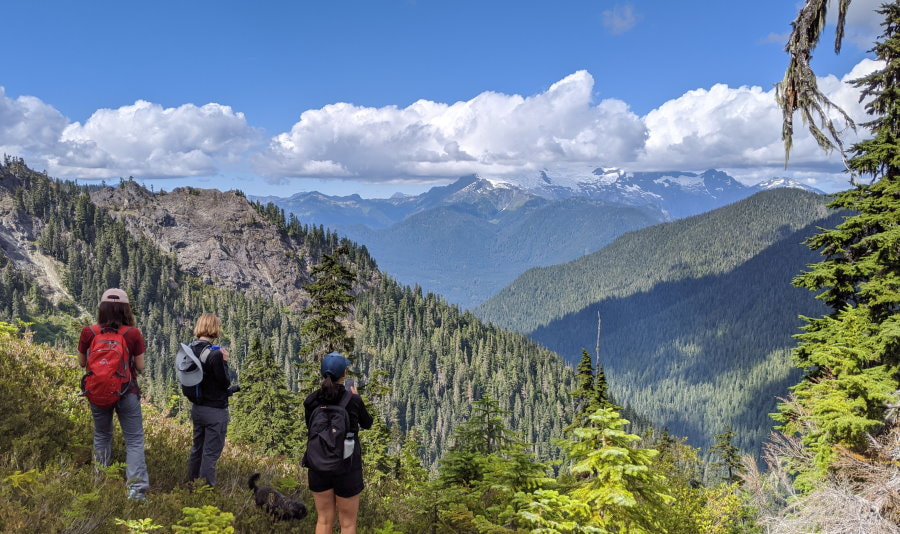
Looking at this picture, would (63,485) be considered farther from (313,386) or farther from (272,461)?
(313,386)

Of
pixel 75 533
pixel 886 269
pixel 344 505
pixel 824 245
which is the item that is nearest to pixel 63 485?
pixel 75 533

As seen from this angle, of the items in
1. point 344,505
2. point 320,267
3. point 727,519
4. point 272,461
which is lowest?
point 727,519

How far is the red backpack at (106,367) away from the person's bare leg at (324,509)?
3.39 metres

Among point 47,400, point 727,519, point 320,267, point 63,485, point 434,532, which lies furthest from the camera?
point 727,519

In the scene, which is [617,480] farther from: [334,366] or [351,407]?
[334,366]

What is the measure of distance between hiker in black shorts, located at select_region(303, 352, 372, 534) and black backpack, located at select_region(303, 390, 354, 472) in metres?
0.06

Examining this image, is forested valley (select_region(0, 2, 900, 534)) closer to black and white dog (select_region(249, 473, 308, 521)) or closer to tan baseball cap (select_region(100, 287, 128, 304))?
black and white dog (select_region(249, 473, 308, 521))

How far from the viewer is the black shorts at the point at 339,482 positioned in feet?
19.7

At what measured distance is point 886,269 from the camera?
16.1 m

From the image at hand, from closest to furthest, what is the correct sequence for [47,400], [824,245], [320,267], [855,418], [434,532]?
[434,532] → [47,400] → [855,418] → [824,245] → [320,267]

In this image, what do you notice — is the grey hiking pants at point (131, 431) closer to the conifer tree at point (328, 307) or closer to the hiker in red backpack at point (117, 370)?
the hiker in red backpack at point (117, 370)

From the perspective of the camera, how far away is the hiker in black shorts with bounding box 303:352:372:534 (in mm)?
5918

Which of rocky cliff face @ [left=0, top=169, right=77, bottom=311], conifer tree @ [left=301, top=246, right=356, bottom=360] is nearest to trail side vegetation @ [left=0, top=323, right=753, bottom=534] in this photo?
conifer tree @ [left=301, top=246, right=356, bottom=360]

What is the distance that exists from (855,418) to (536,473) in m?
11.1
